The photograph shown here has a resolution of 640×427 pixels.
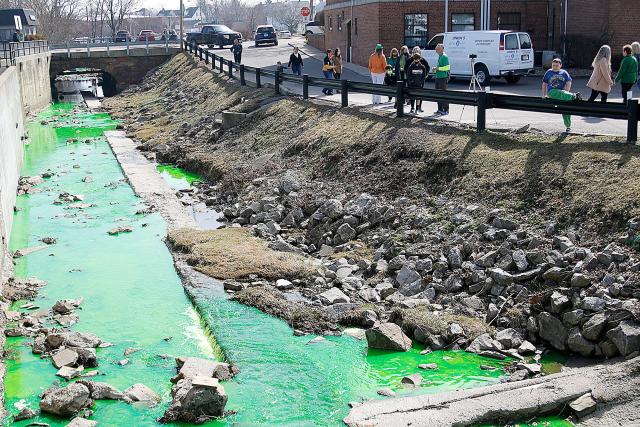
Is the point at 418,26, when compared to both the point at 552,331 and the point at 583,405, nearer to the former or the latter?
the point at 552,331

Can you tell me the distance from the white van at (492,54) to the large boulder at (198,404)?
866 inches

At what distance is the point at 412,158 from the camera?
1764 centimetres

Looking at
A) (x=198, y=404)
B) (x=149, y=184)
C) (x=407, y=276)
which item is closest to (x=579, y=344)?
(x=407, y=276)

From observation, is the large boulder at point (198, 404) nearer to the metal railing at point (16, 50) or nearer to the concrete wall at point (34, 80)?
the concrete wall at point (34, 80)

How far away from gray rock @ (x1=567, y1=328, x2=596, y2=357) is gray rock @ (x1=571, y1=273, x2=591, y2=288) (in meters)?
0.78

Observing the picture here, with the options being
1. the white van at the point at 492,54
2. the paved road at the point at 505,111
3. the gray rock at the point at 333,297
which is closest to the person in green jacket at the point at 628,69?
the paved road at the point at 505,111

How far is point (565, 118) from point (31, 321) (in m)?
10.5

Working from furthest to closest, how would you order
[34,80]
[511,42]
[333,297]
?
[34,80]
[511,42]
[333,297]

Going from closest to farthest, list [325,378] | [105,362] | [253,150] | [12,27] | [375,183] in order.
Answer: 1. [325,378]
2. [105,362]
3. [375,183]
4. [253,150]
5. [12,27]

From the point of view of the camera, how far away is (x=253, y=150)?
24.4 m

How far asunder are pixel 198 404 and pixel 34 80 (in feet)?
134

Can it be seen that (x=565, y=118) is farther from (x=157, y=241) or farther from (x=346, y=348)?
(x=157, y=241)

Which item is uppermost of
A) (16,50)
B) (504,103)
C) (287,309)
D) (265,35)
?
(265,35)

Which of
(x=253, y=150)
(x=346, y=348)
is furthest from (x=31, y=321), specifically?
(x=253, y=150)
